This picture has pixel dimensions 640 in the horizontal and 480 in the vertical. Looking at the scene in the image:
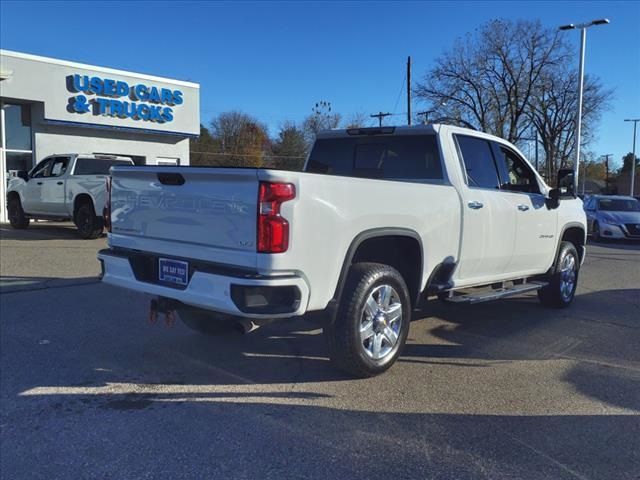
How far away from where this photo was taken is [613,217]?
1764 centimetres

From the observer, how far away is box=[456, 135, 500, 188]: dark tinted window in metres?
5.62

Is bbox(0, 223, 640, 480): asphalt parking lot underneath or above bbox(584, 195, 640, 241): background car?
underneath

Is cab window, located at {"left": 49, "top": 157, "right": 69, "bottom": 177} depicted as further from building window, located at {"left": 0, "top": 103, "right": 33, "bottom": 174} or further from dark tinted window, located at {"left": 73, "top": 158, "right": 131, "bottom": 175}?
building window, located at {"left": 0, "top": 103, "right": 33, "bottom": 174}

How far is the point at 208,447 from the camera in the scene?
335cm

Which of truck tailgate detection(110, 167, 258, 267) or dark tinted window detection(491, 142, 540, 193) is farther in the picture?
dark tinted window detection(491, 142, 540, 193)

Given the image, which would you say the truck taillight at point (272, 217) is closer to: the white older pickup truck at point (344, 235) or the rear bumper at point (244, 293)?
the white older pickup truck at point (344, 235)

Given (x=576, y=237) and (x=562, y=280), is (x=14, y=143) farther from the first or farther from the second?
(x=562, y=280)

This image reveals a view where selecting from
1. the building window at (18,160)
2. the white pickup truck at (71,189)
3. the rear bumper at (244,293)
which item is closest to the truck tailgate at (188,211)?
the rear bumper at (244,293)

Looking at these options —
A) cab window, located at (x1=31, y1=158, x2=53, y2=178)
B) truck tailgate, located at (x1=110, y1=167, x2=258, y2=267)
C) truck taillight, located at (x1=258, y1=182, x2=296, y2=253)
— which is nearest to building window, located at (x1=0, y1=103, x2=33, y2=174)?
→ cab window, located at (x1=31, y1=158, x2=53, y2=178)

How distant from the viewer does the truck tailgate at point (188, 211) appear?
12.2 ft

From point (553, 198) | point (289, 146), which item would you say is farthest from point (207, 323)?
point (289, 146)

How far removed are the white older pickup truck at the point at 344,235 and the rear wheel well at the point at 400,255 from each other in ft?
0.04

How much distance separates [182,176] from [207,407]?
1.67 metres

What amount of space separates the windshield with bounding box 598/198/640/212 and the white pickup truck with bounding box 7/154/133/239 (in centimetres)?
1511
